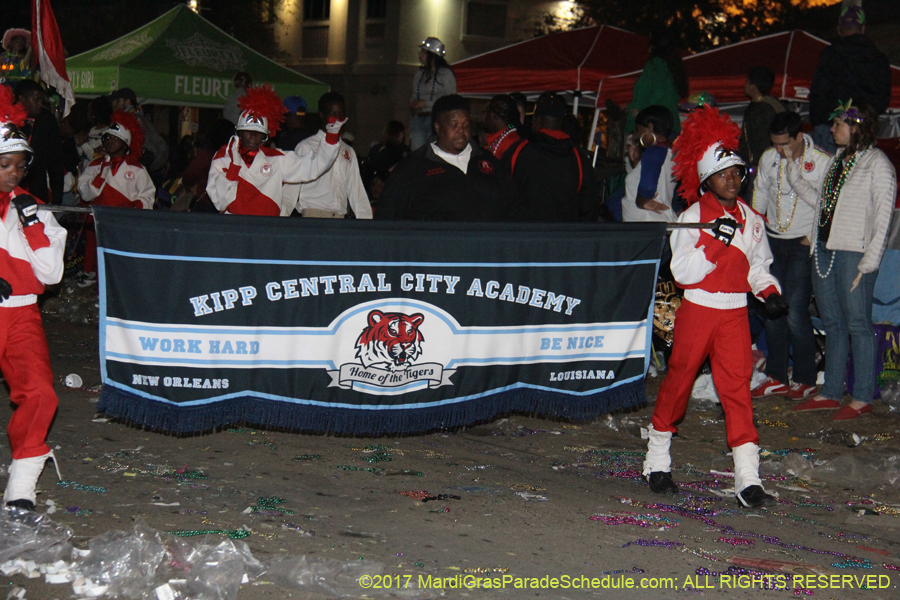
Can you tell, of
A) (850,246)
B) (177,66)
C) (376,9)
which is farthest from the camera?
(376,9)

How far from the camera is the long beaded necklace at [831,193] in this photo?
7277 millimetres

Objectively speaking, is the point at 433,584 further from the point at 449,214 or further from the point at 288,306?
the point at 449,214

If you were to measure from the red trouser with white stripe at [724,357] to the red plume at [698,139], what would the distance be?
0.77m

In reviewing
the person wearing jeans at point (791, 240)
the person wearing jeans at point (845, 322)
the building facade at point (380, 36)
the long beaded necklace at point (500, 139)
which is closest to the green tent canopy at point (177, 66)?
the long beaded necklace at point (500, 139)

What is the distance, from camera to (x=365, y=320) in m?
5.31

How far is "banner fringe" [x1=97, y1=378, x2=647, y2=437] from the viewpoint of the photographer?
16.8 feet

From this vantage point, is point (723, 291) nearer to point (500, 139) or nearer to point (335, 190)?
point (500, 139)

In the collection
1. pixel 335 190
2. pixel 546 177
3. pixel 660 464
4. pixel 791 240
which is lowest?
pixel 660 464

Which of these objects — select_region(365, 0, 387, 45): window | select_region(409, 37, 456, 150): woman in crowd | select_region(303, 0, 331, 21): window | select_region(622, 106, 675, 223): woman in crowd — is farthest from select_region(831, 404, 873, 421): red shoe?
select_region(303, 0, 331, 21): window

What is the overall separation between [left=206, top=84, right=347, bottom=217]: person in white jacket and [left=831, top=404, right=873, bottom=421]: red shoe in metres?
4.28

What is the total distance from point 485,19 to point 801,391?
27218 mm

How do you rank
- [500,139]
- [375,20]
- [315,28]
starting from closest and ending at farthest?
[500,139], [375,20], [315,28]

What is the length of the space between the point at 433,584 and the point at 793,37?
31.8 feet

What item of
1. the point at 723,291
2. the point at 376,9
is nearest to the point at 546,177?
the point at 723,291
